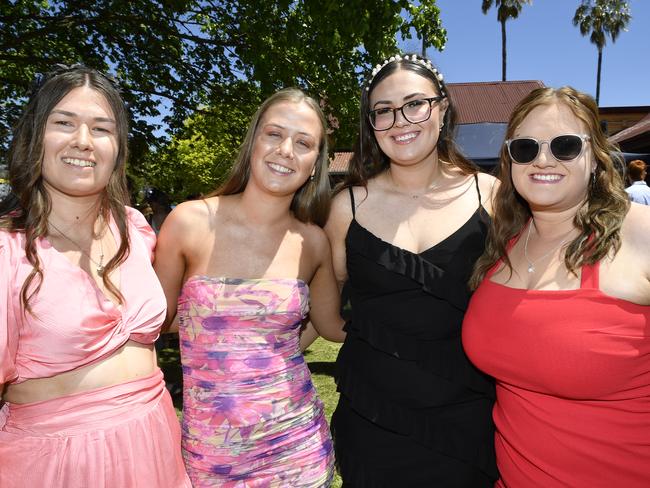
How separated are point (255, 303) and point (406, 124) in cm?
113

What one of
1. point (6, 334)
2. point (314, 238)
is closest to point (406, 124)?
point (314, 238)

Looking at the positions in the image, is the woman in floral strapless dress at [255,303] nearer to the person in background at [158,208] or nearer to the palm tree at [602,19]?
the person in background at [158,208]

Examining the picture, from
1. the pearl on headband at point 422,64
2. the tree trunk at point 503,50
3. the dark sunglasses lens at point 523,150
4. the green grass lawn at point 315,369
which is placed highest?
the tree trunk at point 503,50

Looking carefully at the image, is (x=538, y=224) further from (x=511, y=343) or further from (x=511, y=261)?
(x=511, y=343)

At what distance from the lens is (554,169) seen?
196cm

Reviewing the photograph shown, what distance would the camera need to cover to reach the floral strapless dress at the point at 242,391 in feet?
7.00

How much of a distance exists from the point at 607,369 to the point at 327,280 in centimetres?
143

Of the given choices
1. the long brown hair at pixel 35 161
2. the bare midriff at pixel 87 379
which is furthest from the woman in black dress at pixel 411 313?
the long brown hair at pixel 35 161

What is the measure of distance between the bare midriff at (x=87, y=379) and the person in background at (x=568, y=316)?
53.3 inches

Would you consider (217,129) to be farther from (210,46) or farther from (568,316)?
(568,316)

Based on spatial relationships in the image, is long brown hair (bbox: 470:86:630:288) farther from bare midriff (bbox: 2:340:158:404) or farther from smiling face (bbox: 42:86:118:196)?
smiling face (bbox: 42:86:118:196)

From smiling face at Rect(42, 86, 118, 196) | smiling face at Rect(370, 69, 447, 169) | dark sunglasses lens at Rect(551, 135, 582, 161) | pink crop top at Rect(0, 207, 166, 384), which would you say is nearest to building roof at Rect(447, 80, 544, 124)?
smiling face at Rect(370, 69, 447, 169)

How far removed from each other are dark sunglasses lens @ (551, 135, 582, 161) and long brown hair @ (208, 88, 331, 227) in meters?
1.14

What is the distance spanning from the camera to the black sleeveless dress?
7.42ft
